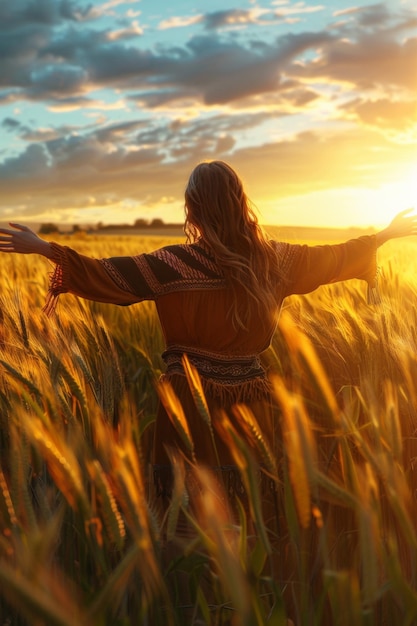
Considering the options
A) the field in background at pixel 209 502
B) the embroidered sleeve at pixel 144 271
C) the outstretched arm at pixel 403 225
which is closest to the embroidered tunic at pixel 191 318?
the embroidered sleeve at pixel 144 271

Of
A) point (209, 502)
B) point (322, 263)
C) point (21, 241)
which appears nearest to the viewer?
point (209, 502)

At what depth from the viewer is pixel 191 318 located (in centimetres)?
226

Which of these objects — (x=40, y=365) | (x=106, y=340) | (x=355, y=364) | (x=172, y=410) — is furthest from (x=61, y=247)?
(x=172, y=410)

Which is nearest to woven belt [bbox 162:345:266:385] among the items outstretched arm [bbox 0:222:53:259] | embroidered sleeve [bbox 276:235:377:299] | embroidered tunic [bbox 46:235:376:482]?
embroidered tunic [bbox 46:235:376:482]

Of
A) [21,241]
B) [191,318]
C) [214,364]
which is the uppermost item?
[21,241]

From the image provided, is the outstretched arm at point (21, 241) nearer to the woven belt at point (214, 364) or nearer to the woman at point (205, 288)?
the woman at point (205, 288)

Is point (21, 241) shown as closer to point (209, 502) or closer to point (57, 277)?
point (57, 277)

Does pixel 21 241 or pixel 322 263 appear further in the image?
pixel 322 263

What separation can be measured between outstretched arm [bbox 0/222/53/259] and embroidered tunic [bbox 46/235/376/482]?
40mm

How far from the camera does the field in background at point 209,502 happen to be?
3.19 ft

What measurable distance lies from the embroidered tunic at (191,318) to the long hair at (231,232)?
36 millimetres

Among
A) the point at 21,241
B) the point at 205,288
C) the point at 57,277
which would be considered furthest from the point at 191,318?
the point at 21,241

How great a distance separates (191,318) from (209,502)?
141 cm

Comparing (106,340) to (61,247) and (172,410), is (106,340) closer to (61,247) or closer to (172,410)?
(61,247)
